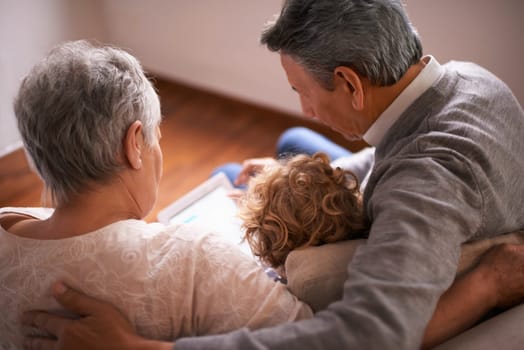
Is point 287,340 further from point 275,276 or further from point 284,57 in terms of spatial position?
point 284,57

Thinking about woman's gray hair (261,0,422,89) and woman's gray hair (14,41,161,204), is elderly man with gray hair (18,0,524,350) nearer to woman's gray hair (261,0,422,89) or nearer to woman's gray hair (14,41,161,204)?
woman's gray hair (261,0,422,89)

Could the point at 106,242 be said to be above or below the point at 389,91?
below

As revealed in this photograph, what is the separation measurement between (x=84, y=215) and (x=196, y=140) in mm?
1711

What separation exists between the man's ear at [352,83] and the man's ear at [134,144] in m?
0.49

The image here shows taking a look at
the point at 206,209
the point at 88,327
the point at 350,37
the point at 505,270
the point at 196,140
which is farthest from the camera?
the point at 196,140

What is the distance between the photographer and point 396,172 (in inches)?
42.0

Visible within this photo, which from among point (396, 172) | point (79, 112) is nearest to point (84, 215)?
point (79, 112)

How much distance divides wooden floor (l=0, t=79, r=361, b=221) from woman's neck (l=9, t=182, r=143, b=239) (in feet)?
3.87

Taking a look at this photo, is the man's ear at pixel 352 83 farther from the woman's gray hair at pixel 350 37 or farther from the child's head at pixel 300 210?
the child's head at pixel 300 210

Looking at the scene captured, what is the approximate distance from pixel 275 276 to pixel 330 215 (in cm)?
22

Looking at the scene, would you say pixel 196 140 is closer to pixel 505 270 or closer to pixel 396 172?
pixel 396 172

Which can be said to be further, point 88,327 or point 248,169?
point 248,169

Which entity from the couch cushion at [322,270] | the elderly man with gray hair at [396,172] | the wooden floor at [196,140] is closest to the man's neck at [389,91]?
the elderly man with gray hair at [396,172]

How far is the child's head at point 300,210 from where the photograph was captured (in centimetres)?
114
